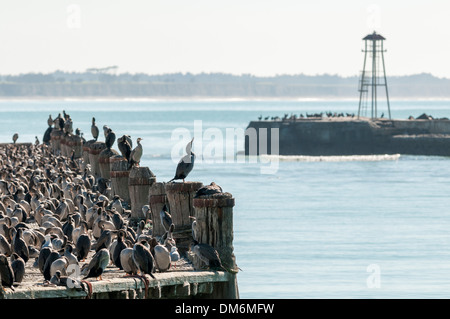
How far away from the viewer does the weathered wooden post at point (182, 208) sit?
14844mm

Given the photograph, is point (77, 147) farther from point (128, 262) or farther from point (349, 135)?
point (349, 135)

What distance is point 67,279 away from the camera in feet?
40.1

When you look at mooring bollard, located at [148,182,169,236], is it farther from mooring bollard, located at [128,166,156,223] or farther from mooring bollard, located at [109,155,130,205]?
mooring bollard, located at [109,155,130,205]

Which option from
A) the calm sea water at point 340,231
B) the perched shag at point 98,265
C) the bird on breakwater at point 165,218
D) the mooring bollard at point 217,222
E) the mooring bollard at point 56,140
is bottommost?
the calm sea water at point 340,231

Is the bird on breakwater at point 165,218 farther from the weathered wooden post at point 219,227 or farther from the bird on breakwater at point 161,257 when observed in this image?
the weathered wooden post at point 219,227

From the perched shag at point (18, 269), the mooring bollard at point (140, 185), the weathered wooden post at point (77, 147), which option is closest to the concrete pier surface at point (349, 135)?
the weathered wooden post at point (77, 147)

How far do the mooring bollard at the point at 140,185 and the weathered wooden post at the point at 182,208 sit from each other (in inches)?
115

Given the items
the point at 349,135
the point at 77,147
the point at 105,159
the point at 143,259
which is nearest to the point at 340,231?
the point at 77,147

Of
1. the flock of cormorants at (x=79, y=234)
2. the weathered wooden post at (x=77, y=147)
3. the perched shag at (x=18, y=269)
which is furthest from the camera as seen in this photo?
the weathered wooden post at (x=77, y=147)

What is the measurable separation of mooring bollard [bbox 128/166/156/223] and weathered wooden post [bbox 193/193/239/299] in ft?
17.4

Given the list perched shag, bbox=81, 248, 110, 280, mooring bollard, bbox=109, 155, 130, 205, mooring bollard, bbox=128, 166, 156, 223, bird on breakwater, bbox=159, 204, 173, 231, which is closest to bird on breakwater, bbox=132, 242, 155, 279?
perched shag, bbox=81, 248, 110, 280

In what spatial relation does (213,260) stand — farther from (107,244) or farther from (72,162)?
(72,162)

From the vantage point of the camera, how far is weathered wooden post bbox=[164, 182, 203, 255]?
14844 mm
